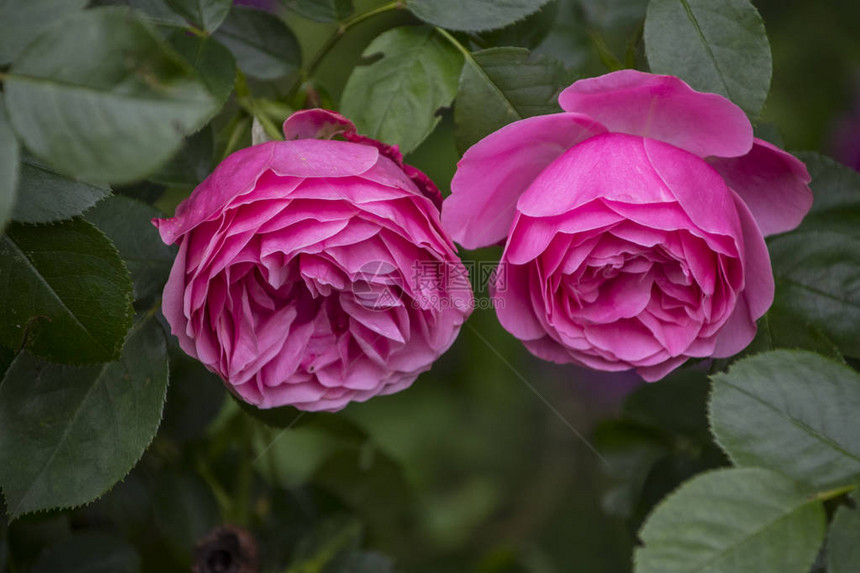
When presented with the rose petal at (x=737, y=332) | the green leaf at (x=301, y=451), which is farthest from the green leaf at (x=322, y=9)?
the green leaf at (x=301, y=451)

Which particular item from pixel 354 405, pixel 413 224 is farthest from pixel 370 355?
pixel 354 405

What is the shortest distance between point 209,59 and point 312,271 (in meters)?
0.16

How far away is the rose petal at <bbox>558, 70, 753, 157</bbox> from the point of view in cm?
49

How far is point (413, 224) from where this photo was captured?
0.50 metres

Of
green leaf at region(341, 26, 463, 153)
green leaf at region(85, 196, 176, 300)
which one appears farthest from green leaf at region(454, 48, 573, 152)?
green leaf at region(85, 196, 176, 300)

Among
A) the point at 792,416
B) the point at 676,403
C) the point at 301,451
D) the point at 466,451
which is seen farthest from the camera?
the point at 466,451

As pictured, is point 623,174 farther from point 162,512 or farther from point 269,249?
point 162,512

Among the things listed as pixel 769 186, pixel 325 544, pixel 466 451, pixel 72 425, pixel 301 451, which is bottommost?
pixel 466 451

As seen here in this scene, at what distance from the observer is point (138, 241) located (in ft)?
1.85

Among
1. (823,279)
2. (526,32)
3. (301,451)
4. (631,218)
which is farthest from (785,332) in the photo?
(301,451)

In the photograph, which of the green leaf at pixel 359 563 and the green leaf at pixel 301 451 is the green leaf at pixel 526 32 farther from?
the green leaf at pixel 301 451

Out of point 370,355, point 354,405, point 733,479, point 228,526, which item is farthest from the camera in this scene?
point 354,405

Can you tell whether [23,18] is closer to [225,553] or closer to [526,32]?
[526,32]

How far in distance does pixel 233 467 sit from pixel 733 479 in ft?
1.76
